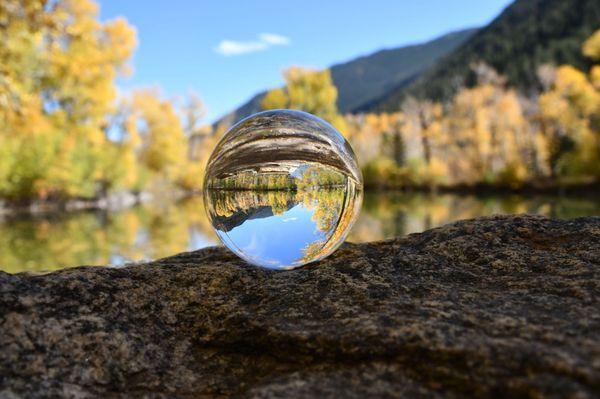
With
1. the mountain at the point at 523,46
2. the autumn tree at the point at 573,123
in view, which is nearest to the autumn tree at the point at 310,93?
the autumn tree at the point at 573,123

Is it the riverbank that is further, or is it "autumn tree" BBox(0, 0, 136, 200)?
the riverbank

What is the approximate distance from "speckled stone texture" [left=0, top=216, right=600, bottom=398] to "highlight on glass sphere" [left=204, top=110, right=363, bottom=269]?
0.56ft

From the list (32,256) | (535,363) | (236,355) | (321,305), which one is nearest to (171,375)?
(236,355)

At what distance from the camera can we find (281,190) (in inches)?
93.7

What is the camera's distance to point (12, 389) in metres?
1.40

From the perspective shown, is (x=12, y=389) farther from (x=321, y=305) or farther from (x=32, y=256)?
(x=32, y=256)

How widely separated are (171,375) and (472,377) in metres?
1.07

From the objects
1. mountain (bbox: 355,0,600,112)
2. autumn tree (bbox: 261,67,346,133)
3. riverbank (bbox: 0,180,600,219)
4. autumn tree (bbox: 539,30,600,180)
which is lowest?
riverbank (bbox: 0,180,600,219)

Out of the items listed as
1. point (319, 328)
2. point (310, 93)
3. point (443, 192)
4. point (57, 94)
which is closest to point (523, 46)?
point (443, 192)

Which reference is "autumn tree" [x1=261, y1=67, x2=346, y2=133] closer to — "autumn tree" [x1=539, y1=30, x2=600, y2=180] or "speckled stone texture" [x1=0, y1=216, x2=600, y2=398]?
"autumn tree" [x1=539, y1=30, x2=600, y2=180]

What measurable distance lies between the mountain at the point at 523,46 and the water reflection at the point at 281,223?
232 ft

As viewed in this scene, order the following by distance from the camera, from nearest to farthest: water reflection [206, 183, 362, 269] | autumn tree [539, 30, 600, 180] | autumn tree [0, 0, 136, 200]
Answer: water reflection [206, 183, 362, 269]
autumn tree [0, 0, 136, 200]
autumn tree [539, 30, 600, 180]

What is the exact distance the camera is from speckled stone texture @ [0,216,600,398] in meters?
1.33

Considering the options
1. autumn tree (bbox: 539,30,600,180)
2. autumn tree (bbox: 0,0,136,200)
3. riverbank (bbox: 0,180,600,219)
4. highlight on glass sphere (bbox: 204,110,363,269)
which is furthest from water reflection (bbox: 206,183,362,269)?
autumn tree (bbox: 539,30,600,180)
